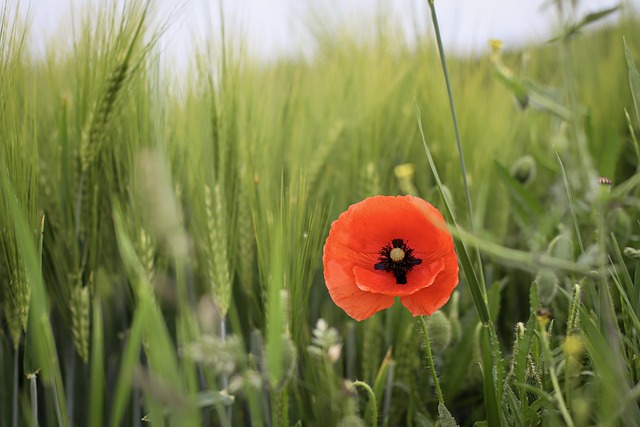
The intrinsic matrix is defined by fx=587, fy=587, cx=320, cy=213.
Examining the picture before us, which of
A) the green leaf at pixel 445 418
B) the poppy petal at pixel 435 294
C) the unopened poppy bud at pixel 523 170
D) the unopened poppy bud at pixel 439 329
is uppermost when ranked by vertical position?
the unopened poppy bud at pixel 523 170

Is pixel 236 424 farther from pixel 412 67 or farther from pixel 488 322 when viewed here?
pixel 412 67

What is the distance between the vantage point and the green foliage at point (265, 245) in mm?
446

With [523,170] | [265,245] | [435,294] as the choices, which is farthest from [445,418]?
[523,170]

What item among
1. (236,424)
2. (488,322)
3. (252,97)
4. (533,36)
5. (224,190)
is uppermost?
(533,36)

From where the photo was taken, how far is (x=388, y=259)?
53 centimetres

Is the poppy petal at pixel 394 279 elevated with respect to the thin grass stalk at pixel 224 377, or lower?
elevated

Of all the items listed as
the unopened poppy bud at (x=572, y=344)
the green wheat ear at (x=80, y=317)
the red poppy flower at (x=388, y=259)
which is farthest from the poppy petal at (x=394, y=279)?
the green wheat ear at (x=80, y=317)

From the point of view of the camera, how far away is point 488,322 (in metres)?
0.47

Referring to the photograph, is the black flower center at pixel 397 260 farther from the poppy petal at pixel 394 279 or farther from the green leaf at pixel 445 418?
the green leaf at pixel 445 418

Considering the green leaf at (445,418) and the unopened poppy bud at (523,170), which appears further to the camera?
the unopened poppy bud at (523,170)

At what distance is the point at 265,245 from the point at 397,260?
0.12 m

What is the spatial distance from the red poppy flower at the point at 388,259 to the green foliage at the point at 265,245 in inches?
1.0

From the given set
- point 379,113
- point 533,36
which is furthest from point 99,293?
point 533,36

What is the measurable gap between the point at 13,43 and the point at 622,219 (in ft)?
2.29
